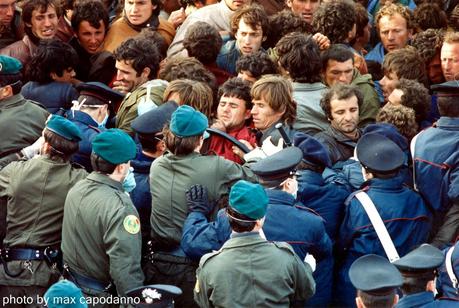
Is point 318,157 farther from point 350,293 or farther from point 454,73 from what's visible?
point 454,73

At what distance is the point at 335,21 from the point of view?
1134 centimetres

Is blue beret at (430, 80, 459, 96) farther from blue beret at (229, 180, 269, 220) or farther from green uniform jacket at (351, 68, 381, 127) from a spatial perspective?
blue beret at (229, 180, 269, 220)

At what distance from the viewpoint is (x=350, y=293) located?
908cm

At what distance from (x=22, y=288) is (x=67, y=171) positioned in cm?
91

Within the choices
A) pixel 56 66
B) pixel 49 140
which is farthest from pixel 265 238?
pixel 56 66

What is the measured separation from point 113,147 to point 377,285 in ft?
7.40

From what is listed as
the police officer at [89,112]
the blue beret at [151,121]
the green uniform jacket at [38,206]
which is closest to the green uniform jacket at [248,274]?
the green uniform jacket at [38,206]

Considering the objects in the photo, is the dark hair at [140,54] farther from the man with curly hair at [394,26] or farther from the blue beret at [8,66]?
the man with curly hair at [394,26]

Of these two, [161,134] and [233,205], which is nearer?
[233,205]

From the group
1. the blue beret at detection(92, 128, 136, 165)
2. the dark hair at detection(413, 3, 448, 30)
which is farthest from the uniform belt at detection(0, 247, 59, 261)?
the dark hair at detection(413, 3, 448, 30)

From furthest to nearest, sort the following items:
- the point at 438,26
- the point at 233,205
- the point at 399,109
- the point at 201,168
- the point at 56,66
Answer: the point at 438,26 < the point at 56,66 < the point at 399,109 < the point at 201,168 < the point at 233,205

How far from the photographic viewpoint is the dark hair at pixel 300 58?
10.4 m

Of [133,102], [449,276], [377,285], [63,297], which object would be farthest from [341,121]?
[63,297]

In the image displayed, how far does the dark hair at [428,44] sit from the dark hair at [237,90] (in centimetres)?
197
